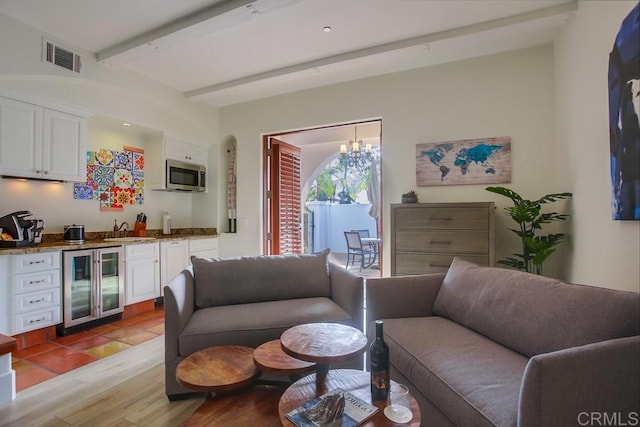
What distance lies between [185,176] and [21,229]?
6.43 ft

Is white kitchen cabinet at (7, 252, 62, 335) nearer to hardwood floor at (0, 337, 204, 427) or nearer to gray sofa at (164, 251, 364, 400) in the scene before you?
hardwood floor at (0, 337, 204, 427)

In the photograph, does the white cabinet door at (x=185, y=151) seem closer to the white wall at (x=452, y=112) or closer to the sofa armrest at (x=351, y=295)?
the white wall at (x=452, y=112)

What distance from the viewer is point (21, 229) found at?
305 centimetres

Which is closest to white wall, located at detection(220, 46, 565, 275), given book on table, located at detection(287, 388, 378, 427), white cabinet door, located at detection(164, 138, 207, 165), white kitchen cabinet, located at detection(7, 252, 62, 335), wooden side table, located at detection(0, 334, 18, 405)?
white cabinet door, located at detection(164, 138, 207, 165)

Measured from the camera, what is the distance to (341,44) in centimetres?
324

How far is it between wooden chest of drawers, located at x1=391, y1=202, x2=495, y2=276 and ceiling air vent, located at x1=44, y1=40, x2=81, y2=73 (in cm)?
360

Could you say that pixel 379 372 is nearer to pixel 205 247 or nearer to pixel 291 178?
pixel 205 247

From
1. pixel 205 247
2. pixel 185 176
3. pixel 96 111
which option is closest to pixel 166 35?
pixel 96 111

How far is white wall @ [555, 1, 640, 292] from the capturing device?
178 cm

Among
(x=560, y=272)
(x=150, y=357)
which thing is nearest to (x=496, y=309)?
(x=560, y=272)

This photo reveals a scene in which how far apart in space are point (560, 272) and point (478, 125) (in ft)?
5.44

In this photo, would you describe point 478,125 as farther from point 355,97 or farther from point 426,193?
point 355,97

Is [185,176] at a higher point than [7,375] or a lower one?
higher

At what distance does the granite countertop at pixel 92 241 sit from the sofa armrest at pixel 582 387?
372 cm
